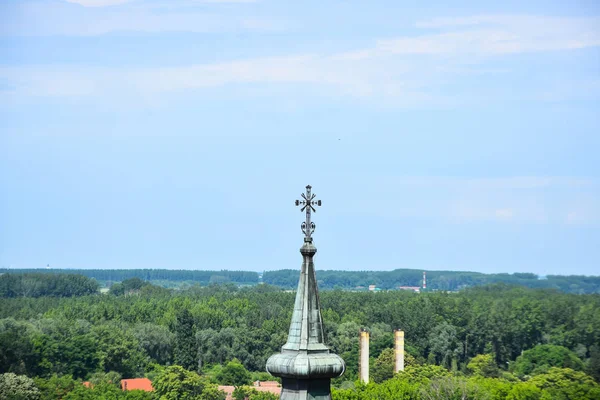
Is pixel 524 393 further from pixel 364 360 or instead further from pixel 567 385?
pixel 364 360

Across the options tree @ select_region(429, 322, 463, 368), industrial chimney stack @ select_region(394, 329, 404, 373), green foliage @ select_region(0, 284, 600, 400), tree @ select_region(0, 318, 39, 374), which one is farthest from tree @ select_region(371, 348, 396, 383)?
tree @ select_region(0, 318, 39, 374)

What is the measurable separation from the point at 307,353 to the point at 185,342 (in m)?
153

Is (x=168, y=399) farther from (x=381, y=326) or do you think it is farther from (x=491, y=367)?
(x=381, y=326)

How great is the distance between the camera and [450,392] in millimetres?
118750

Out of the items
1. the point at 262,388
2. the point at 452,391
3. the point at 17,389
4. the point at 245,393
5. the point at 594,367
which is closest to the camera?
the point at 17,389

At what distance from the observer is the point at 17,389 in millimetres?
118875

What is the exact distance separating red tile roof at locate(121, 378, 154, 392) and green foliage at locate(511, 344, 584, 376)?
4843 centimetres

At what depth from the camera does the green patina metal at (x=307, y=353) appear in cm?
2073

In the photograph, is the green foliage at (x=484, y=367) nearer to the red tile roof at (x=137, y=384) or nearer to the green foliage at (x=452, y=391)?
the green foliage at (x=452, y=391)

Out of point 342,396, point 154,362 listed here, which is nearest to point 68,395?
point 342,396

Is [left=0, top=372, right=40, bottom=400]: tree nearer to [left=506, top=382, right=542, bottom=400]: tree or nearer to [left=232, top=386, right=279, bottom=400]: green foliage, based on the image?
[left=232, top=386, right=279, bottom=400]: green foliage

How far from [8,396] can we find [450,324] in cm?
9363

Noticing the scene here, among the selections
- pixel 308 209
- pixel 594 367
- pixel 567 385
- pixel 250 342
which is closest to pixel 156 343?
pixel 250 342

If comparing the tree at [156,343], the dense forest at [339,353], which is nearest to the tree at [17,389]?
the dense forest at [339,353]
